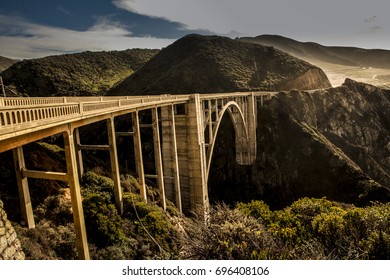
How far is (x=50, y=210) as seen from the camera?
46.0 ft

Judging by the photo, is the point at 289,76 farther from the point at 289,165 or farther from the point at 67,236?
the point at 67,236

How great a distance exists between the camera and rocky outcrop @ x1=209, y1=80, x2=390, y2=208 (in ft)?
133

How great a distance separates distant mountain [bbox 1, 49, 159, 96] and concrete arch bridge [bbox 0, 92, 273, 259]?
46227 millimetres

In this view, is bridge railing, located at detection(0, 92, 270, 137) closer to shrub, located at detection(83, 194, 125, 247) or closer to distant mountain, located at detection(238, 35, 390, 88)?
shrub, located at detection(83, 194, 125, 247)

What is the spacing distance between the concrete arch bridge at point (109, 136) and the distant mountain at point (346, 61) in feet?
214

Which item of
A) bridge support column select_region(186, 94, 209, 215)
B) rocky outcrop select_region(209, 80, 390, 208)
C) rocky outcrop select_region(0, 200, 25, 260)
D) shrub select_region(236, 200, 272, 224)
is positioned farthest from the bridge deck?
rocky outcrop select_region(209, 80, 390, 208)

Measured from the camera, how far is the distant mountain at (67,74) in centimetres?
5963

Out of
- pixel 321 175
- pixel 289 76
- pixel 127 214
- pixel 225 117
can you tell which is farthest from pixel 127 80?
pixel 127 214

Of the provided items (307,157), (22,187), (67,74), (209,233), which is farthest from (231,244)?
(67,74)

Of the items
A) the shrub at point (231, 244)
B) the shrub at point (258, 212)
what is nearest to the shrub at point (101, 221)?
the shrub at point (231, 244)

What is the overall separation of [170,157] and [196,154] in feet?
7.88

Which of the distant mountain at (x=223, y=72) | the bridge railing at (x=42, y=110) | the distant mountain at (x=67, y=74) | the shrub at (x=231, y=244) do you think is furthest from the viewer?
the distant mountain at (x=223, y=72)

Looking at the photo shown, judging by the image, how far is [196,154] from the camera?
23.7 metres

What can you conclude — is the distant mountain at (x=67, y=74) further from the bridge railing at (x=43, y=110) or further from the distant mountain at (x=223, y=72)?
the bridge railing at (x=43, y=110)
